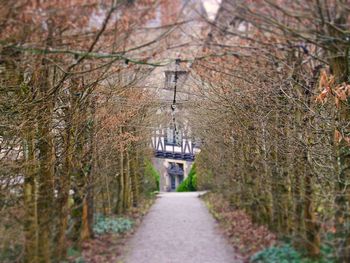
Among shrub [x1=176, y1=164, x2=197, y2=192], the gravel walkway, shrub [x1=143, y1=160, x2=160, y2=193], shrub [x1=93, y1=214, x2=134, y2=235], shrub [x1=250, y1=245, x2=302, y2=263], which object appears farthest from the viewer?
shrub [x1=176, y1=164, x2=197, y2=192]

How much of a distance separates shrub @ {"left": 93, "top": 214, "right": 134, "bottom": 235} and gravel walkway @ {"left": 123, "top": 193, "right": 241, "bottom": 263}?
0.46 meters

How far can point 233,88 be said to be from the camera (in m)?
7.37

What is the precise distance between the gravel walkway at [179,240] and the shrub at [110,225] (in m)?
0.46

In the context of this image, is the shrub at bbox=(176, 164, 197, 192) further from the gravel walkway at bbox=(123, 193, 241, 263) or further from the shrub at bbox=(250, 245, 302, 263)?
the shrub at bbox=(250, 245, 302, 263)

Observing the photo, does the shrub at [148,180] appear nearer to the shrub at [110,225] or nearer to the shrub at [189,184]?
the shrub at [189,184]

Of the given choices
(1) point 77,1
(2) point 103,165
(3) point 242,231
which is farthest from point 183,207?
(1) point 77,1

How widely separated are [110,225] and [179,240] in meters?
2.44

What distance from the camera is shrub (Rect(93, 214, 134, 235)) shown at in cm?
1346

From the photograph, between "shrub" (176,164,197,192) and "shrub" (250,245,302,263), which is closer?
"shrub" (250,245,302,263)

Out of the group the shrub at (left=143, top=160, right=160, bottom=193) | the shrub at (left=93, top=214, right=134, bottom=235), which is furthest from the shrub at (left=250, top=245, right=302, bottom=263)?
the shrub at (left=143, top=160, right=160, bottom=193)

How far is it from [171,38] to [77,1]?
1.09m

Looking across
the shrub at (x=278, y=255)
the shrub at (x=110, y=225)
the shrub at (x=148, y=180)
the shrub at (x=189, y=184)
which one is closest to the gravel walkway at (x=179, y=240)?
the shrub at (x=110, y=225)

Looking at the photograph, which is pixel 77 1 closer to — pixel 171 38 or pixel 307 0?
pixel 171 38

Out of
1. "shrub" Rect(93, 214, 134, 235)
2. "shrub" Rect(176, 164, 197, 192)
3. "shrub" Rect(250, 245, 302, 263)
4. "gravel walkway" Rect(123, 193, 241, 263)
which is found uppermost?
"shrub" Rect(176, 164, 197, 192)
